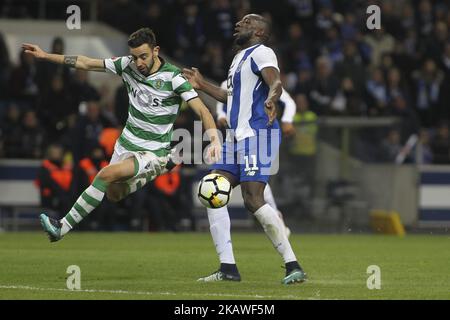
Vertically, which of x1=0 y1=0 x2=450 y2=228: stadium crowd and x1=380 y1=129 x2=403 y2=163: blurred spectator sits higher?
x1=0 y1=0 x2=450 y2=228: stadium crowd

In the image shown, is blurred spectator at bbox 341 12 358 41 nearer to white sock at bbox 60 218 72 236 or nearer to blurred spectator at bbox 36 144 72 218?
blurred spectator at bbox 36 144 72 218

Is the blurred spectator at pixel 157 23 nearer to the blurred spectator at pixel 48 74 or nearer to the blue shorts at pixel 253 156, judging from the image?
the blurred spectator at pixel 48 74

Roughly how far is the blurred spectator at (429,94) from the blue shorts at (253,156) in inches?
601

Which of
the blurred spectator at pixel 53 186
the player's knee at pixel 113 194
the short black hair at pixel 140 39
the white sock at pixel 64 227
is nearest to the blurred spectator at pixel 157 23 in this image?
the blurred spectator at pixel 53 186

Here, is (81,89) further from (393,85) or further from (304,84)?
(393,85)

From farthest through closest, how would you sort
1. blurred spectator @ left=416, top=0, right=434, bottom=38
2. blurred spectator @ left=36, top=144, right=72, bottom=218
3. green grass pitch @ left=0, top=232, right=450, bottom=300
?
blurred spectator @ left=416, top=0, right=434, bottom=38 → blurred spectator @ left=36, top=144, right=72, bottom=218 → green grass pitch @ left=0, top=232, right=450, bottom=300

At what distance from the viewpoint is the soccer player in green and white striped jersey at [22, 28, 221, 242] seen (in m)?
12.4

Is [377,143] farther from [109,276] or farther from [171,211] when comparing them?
[109,276]

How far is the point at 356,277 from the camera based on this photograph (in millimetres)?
12609

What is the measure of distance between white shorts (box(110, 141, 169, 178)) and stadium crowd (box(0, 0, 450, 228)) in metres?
8.88

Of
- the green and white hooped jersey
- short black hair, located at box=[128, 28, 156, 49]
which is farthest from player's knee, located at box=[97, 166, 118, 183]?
short black hair, located at box=[128, 28, 156, 49]

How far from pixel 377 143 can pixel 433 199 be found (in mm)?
1487

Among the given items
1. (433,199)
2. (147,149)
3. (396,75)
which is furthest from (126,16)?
(147,149)

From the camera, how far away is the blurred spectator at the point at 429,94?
1051 inches
